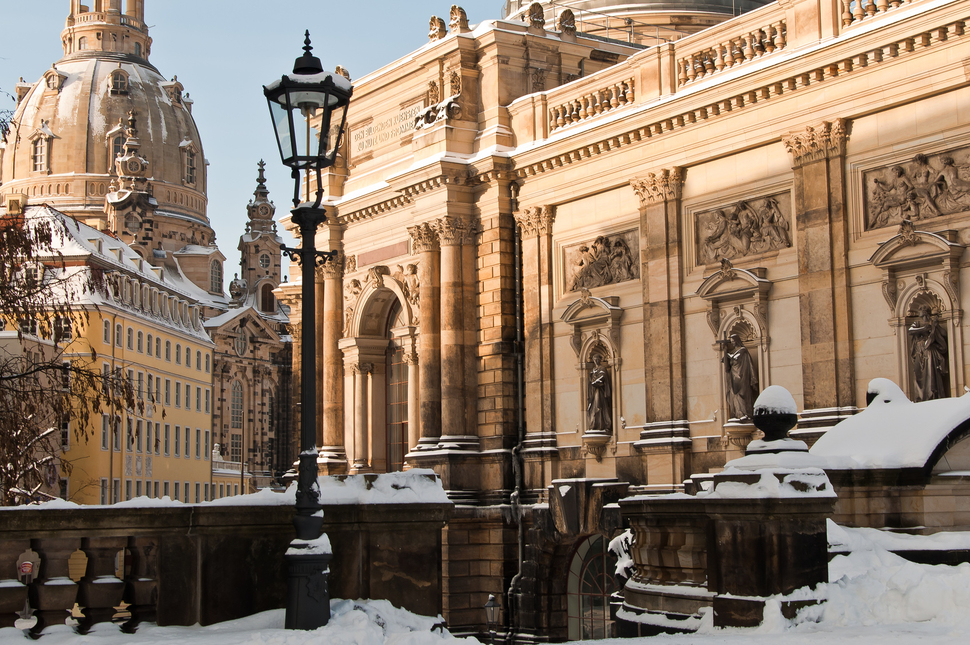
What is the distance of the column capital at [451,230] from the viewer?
119ft

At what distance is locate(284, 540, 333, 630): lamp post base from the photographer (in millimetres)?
11703

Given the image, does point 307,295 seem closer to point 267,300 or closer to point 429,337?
point 429,337

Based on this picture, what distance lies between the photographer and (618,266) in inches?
1305

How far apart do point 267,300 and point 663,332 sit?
325 feet

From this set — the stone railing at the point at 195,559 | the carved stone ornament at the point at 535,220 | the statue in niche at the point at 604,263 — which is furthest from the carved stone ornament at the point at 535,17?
the stone railing at the point at 195,559

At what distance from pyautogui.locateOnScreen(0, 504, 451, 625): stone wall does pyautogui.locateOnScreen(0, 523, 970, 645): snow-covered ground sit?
270mm

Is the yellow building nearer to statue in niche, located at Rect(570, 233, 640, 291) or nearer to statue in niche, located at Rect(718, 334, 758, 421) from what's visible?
statue in niche, located at Rect(570, 233, 640, 291)

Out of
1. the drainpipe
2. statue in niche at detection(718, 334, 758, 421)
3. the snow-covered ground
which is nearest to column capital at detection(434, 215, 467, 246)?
the drainpipe

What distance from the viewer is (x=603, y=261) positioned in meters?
33.6

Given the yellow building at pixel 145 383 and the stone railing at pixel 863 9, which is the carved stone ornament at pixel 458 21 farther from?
the yellow building at pixel 145 383

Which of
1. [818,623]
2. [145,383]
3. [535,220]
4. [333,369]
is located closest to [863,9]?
[535,220]

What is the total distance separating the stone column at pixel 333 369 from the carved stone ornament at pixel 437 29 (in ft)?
26.1

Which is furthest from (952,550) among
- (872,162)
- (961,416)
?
(872,162)

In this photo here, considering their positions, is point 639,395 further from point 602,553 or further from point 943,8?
point 943,8
